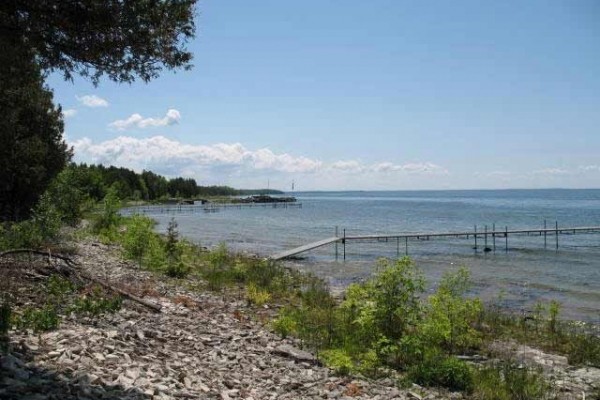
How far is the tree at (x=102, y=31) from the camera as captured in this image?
579cm

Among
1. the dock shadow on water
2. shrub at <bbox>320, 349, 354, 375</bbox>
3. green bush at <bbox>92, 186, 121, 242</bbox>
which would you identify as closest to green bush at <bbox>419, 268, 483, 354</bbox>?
shrub at <bbox>320, 349, 354, 375</bbox>

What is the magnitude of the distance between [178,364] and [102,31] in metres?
4.42

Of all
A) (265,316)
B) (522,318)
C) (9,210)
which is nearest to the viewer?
(265,316)

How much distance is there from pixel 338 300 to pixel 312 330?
7.11m

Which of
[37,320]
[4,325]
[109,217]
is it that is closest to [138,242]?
[37,320]

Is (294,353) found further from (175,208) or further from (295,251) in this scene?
(175,208)

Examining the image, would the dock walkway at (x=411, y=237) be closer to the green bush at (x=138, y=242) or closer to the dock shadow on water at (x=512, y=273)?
the dock shadow on water at (x=512, y=273)

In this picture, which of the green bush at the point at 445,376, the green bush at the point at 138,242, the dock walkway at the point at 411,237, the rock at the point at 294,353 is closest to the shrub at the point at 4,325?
the rock at the point at 294,353

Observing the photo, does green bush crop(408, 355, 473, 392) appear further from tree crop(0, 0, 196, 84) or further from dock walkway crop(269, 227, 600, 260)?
dock walkway crop(269, 227, 600, 260)

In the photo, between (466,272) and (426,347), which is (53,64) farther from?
(466,272)

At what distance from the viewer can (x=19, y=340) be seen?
21.0 feet

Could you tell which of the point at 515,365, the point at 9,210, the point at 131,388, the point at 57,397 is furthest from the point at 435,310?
the point at 9,210

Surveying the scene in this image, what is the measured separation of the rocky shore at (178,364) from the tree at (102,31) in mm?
3477

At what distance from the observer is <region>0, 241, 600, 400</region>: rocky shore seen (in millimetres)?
5660
